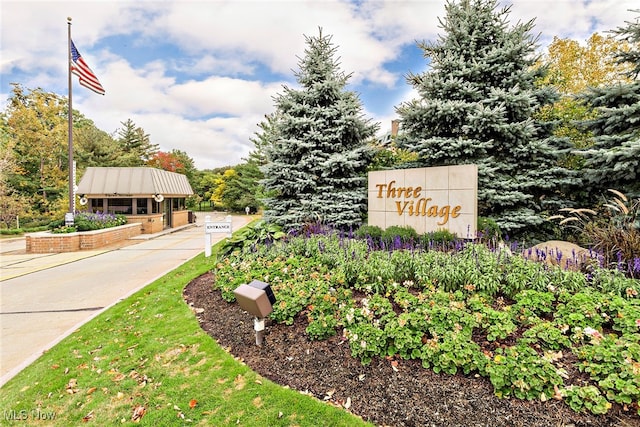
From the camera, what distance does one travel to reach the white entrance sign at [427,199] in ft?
20.2

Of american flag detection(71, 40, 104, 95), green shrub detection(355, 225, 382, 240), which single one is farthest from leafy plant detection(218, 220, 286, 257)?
american flag detection(71, 40, 104, 95)

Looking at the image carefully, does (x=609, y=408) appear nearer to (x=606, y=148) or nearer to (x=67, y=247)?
(x=606, y=148)

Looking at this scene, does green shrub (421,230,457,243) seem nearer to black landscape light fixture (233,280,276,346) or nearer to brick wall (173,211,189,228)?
black landscape light fixture (233,280,276,346)

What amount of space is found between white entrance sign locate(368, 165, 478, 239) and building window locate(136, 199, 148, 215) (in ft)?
46.9

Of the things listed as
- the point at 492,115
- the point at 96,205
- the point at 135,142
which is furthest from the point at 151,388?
the point at 135,142

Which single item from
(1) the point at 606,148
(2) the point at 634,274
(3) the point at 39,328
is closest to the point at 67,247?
(3) the point at 39,328

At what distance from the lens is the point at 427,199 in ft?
21.9

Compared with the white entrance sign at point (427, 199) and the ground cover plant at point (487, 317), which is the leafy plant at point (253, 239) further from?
the white entrance sign at point (427, 199)

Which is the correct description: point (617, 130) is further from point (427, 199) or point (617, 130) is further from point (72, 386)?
point (72, 386)

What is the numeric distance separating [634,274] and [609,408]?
2707 mm

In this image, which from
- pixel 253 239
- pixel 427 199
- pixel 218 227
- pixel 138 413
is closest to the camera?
pixel 138 413

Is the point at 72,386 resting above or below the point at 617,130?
below

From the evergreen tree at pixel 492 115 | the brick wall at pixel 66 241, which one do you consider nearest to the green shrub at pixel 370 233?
the evergreen tree at pixel 492 115

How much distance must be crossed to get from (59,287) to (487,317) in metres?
7.94
